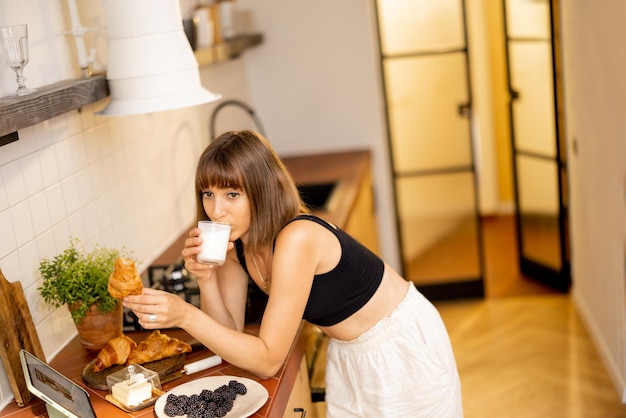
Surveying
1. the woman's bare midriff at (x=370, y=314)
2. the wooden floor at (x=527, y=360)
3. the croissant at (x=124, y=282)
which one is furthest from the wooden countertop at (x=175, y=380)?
the wooden floor at (x=527, y=360)

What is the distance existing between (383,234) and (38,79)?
2.90 metres

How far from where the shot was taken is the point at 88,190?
245 centimetres

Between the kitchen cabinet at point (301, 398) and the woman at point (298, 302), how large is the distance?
0.07m

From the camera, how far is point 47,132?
2.21 metres

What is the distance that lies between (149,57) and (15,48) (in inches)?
15.4

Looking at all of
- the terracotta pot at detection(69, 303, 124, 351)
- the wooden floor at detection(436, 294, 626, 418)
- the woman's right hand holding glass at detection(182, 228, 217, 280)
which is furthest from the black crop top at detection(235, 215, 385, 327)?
the wooden floor at detection(436, 294, 626, 418)

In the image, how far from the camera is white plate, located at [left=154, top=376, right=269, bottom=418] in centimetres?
171

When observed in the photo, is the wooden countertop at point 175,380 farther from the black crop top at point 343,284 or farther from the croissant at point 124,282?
the croissant at point 124,282

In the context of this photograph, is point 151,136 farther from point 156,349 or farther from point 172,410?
point 172,410

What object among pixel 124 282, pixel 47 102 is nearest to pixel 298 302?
pixel 124 282

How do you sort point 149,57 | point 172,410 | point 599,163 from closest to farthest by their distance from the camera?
1. point 172,410
2. point 149,57
3. point 599,163

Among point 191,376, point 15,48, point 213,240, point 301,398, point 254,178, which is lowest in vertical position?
point 301,398

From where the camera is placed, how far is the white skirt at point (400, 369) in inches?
82.9

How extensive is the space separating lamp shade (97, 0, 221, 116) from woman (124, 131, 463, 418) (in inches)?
13.6
